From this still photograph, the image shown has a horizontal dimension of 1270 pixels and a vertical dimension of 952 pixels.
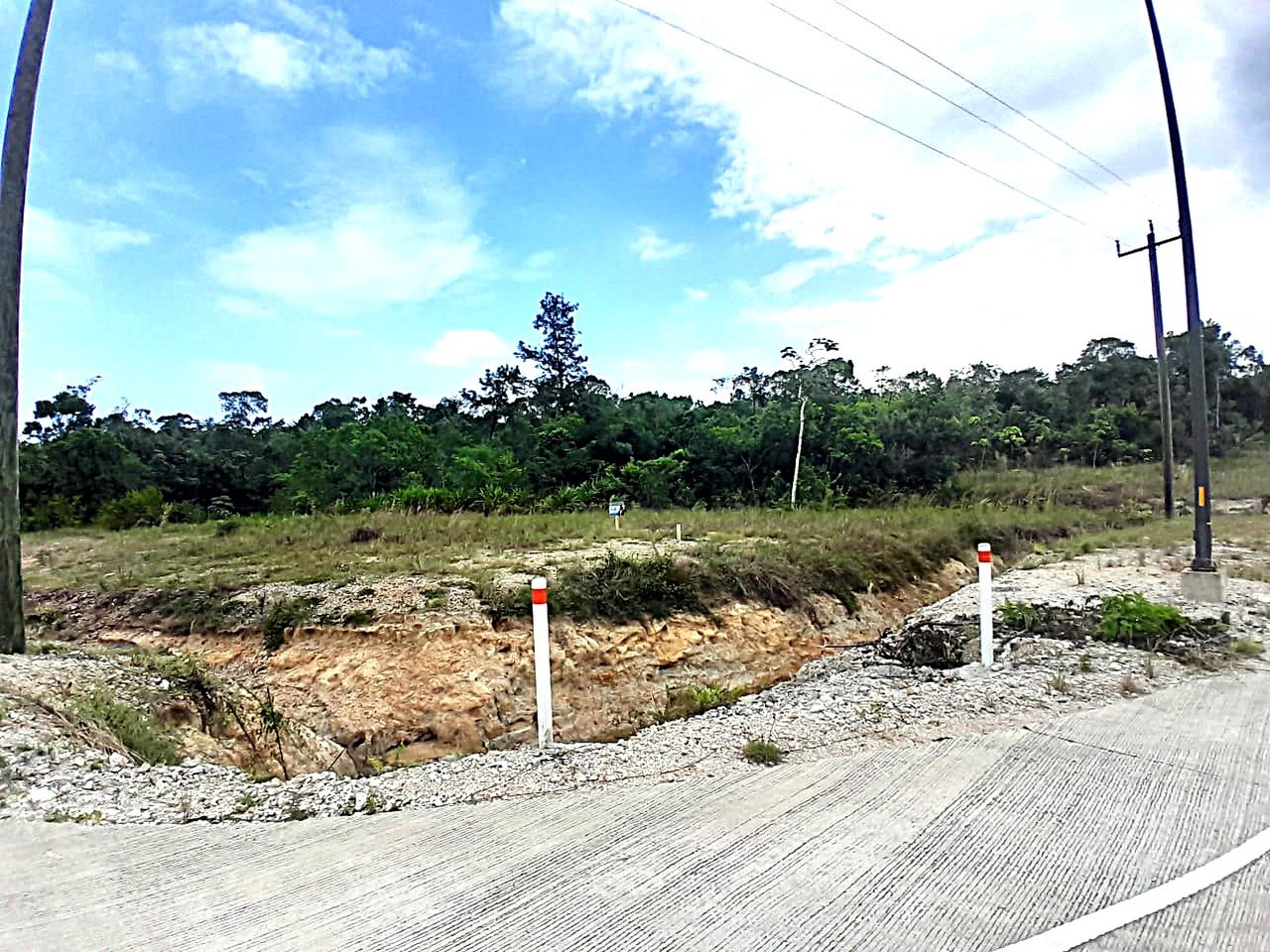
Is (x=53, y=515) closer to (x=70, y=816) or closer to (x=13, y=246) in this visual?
(x=13, y=246)

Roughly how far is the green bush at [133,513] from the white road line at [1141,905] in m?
29.7

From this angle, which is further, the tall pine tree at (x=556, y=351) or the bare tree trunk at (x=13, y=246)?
the tall pine tree at (x=556, y=351)

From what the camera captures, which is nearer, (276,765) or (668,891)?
(668,891)

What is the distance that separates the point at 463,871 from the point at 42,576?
14993 mm

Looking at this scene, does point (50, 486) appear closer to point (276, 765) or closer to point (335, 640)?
point (335, 640)

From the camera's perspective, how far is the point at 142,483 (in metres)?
36.5

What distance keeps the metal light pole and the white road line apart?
26.4ft

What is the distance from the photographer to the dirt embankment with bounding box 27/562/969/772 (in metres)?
8.09

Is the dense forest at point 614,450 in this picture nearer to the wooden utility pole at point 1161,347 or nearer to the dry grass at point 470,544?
the dry grass at point 470,544

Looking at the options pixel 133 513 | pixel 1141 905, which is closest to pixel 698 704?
pixel 1141 905

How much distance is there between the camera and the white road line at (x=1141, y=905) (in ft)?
8.80

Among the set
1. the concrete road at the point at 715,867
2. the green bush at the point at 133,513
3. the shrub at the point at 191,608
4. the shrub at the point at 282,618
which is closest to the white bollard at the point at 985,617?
the concrete road at the point at 715,867

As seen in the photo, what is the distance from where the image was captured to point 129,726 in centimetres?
567

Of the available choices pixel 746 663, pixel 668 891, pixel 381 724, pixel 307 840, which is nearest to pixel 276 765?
pixel 381 724
